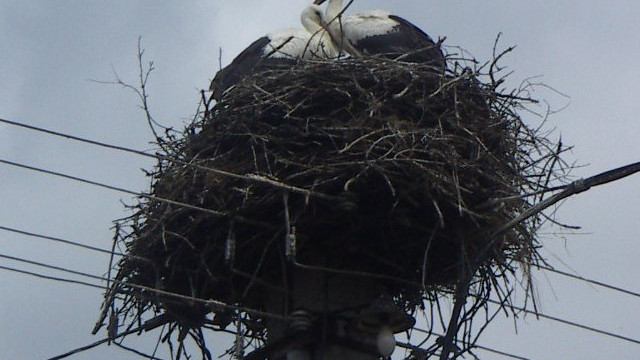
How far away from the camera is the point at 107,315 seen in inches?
272

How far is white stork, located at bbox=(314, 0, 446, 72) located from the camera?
9.09m

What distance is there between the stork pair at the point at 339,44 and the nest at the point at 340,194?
0.89 meters

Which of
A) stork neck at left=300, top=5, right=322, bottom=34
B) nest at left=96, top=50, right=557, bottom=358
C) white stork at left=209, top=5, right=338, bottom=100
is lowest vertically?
nest at left=96, top=50, right=557, bottom=358

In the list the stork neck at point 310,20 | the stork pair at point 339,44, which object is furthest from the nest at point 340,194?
the stork neck at point 310,20

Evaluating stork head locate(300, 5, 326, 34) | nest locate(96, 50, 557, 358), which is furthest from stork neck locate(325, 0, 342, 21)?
nest locate(96, 50, 557, 358)

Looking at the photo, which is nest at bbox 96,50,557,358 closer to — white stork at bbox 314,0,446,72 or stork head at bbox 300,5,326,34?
white stork at bbox 314,0,446,72

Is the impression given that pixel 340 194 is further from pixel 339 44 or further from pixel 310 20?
pixel 310 20

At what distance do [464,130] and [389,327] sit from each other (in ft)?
4.61

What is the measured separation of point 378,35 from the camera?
9.34 metres

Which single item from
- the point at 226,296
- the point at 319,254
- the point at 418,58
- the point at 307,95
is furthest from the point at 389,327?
the point at 418,58

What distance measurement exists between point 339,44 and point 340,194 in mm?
2716

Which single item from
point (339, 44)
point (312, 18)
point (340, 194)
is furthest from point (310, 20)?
point (340, 194)

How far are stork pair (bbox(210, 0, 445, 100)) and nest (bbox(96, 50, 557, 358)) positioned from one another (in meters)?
0.89

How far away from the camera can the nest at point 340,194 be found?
700cm
